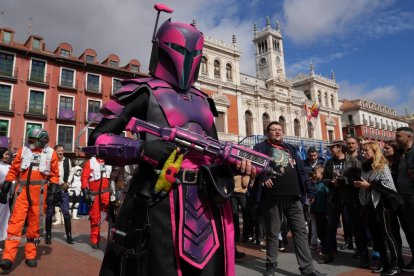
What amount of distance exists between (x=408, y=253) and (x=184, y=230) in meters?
5.86

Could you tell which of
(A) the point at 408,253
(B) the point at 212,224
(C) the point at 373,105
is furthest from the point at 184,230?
(C) the point at 373,105

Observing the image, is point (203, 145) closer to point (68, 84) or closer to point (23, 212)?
point (23, 212)

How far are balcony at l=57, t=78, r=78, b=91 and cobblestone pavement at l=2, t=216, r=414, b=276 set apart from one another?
21.8m

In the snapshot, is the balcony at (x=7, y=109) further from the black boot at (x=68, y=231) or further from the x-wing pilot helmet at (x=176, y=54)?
the x-wing pilot helmet at (x=176, y=54)

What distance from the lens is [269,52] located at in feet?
159

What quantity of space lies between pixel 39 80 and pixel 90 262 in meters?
24.1

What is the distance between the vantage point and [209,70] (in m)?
31.9

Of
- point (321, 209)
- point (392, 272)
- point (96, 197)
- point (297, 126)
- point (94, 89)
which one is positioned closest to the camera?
point (392, 272)

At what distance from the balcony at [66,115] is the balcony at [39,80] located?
236 cm

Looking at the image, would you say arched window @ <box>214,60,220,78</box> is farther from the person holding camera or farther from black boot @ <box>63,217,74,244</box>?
black boot @ <box>63,217,74,244</box>

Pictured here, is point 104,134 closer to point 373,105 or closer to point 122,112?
point 122,112

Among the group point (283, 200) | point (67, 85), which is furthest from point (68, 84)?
point (283, 200)

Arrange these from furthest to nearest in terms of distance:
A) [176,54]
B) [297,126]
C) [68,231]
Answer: [297,126], [68,231], [176,54]

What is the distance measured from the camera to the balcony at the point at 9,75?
76.7 ft
